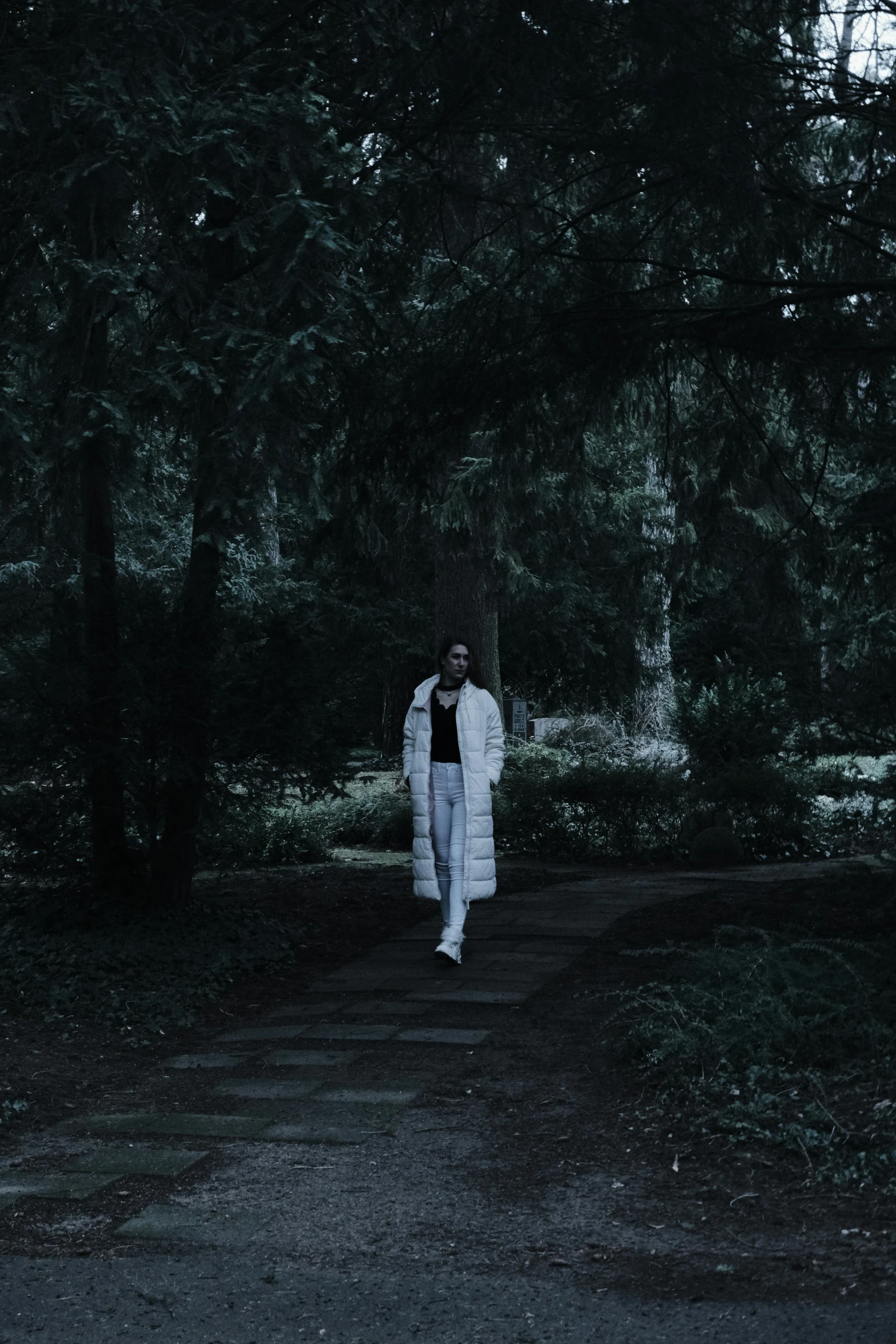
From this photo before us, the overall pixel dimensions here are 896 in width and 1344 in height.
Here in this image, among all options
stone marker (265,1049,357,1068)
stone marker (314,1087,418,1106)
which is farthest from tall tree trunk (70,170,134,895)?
stone marker (314,1087,418,1106)

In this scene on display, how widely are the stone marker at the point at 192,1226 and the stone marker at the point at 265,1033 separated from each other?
86.1 inches

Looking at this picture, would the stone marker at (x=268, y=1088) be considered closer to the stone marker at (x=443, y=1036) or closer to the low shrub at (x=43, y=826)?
the stone marker at (x=443, y=1036)

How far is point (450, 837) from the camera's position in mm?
8055

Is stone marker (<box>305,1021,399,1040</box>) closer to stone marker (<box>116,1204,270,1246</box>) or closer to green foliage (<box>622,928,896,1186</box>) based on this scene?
green foliage (<box>622,928,896,1186</box>)

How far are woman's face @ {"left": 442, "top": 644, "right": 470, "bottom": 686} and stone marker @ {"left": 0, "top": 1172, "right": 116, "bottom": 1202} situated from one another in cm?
382

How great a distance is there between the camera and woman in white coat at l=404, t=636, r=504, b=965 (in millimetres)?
7926

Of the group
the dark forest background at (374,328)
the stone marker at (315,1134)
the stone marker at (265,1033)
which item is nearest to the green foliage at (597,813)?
the dark forest background at (374,328)

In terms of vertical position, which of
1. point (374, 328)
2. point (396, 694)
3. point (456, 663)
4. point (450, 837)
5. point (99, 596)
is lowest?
point (450, 837)

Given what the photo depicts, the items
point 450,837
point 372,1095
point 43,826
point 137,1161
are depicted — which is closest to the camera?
point 137,1161

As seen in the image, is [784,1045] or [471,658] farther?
[471,658]

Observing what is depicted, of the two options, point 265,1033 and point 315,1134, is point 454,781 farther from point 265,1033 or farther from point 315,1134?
point 315,1134

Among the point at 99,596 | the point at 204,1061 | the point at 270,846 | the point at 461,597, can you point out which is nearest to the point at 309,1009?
the point at 204,1061

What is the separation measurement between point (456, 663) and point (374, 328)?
226 centimetres

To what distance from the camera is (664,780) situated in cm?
1295
